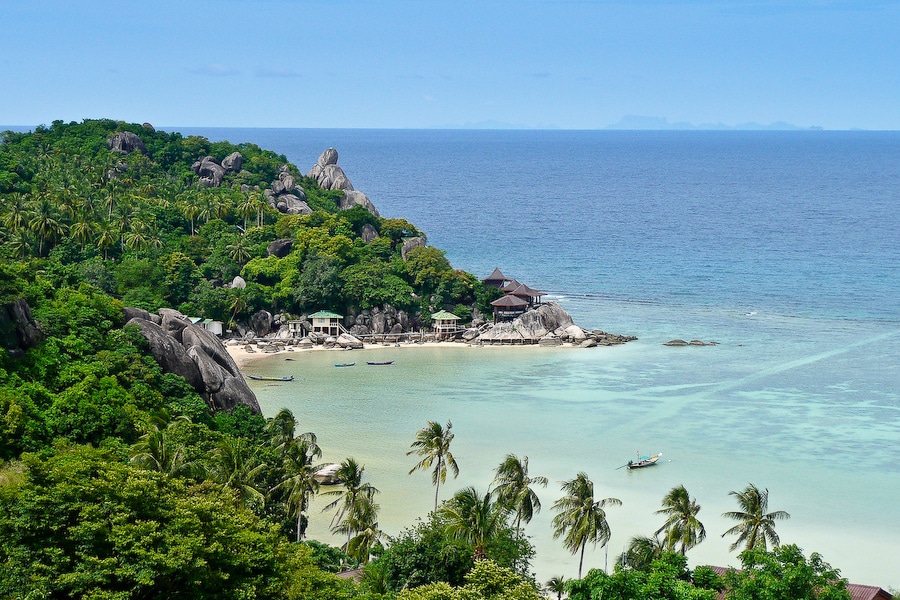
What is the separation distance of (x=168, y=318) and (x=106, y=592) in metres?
25.9

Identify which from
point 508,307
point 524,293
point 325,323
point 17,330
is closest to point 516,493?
point 17,330

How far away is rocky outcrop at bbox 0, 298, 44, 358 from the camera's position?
3641 centimetres

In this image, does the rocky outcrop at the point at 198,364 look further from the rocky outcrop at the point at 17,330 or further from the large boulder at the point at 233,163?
the large boulder at the point at 233,163

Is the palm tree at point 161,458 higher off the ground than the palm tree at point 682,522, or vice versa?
the palm tree at point 161,458

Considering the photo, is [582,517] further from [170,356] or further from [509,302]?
[509,302]

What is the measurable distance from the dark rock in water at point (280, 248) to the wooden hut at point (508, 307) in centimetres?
1432

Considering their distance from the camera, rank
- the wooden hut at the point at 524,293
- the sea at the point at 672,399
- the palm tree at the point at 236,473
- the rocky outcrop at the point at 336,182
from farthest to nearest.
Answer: the rocky outcrop at the point at 336,182 < the wooden hut at the point at 524,293 < the sea at the point at 672,399 < the palm tree at the point at 236,473

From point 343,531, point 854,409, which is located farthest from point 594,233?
point 343,531

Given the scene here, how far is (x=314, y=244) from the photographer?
72.2 metres

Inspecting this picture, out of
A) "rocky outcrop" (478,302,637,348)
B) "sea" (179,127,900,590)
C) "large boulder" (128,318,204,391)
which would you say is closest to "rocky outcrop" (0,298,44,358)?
"large boulder" (128,318,204,391)

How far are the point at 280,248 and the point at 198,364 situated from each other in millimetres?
30514

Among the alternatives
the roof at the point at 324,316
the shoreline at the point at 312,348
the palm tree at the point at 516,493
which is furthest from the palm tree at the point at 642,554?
the roof at the point at 324,316

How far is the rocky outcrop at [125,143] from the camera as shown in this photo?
89.9 m

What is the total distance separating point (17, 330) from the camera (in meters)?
37.0
